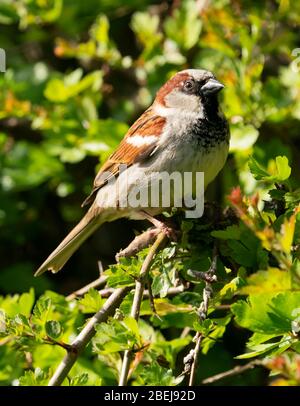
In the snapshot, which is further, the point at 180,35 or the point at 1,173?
the point at 1,173

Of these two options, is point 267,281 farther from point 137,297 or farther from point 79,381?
point 79,381

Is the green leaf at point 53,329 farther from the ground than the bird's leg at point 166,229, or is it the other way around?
the bird's leg at point 166,229

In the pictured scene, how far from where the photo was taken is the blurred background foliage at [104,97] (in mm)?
2520

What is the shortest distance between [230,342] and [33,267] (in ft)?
2.74

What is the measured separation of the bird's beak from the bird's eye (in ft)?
0.14

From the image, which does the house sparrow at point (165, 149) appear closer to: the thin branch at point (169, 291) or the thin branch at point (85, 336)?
the thin branch at point (169, 291)

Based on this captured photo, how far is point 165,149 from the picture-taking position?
7.45ft

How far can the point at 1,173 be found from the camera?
9.85ft

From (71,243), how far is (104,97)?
780 mm

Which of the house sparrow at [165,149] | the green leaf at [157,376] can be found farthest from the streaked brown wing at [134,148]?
the green leaf at [157,376]

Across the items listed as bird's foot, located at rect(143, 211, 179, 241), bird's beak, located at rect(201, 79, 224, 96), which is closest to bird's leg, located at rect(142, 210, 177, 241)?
bird's foot, located at rect(143, 211, 179, 241)

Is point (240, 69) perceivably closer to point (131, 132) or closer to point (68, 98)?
point (131, 132)

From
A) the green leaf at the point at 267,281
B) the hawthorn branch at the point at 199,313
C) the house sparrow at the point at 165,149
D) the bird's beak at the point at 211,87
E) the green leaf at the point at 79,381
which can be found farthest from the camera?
the bird's beak at the point at 211,87
